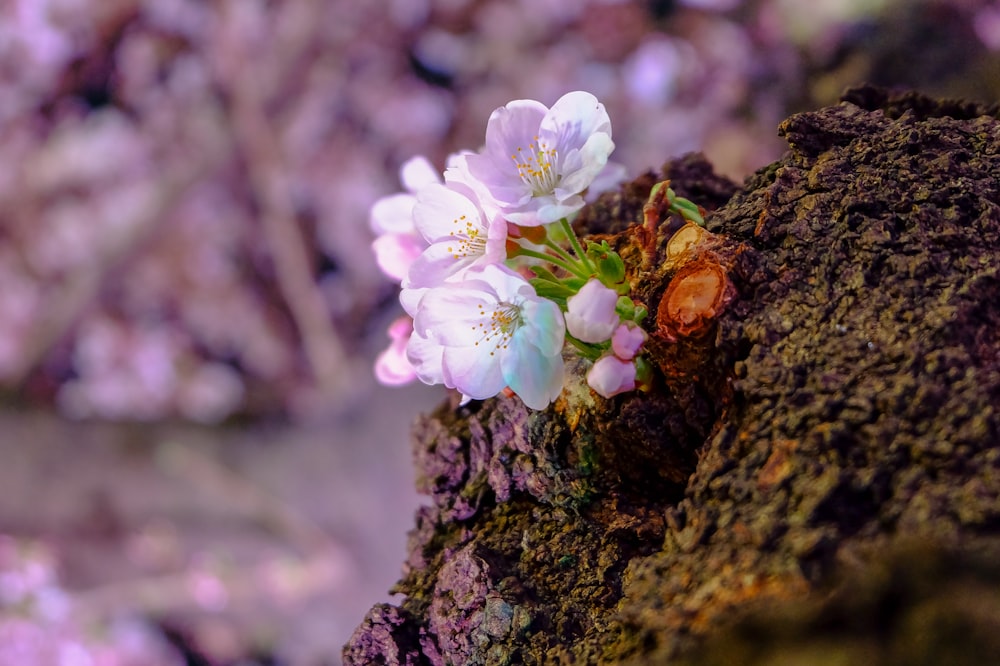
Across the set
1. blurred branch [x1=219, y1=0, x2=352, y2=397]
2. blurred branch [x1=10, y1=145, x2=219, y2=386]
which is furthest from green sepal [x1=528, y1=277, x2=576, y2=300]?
blurred branch [x1=10, y1=145, x2=219, y2=386]

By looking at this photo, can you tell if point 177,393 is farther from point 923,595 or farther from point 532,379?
point 923,595

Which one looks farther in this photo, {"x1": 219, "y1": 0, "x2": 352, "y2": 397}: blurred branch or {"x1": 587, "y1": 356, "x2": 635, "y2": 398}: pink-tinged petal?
{"x1": 219, "y1": 0, "x2": 352, "y2": 397}: blurred branch

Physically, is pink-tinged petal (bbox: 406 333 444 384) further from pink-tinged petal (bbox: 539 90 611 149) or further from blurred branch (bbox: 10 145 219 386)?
blurred branch (bbox: 10 145 219 386)

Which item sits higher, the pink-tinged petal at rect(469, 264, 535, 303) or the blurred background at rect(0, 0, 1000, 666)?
the blurred background at rect(0, 0, 1000, 666)

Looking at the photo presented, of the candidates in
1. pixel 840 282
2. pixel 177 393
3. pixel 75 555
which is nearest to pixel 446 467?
pixel 840 282

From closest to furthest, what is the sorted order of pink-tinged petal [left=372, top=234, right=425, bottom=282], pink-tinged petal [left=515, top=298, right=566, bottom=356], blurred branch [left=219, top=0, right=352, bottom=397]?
pink-tinged petal [left=515, top=298, right=566, bottom=356], pink-tinged petal [left=372, top=234, right=425, bottom=282], blurred branch [left=219, top=0, right=352, bottom=397]

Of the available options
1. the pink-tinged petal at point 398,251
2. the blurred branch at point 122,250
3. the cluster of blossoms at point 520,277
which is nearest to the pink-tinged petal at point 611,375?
the cluster of blossoms at point 520,277
